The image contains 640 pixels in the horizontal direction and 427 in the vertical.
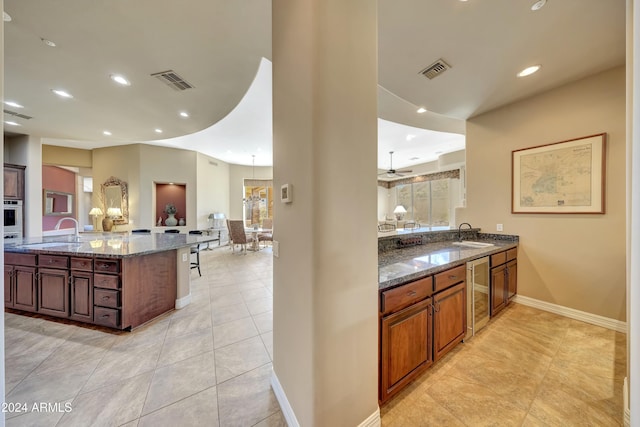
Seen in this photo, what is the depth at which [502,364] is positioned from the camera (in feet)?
6.59

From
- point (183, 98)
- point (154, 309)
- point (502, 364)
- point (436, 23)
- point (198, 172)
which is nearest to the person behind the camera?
point (436, 23)

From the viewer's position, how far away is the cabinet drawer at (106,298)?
2.49m

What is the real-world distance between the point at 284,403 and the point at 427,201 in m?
8.64

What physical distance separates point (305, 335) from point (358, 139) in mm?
1123

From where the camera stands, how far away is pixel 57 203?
6.46 metres

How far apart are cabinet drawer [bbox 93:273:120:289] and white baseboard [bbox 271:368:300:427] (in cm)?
201

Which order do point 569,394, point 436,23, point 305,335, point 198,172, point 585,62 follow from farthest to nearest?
point 198,172 < point 585,62 < point 436,23 < point 569,394 < point 305,335

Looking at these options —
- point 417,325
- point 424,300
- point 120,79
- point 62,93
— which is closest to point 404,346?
point 417,325

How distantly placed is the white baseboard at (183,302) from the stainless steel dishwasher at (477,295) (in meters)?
3.42

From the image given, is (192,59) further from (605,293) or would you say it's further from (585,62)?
(605,293)

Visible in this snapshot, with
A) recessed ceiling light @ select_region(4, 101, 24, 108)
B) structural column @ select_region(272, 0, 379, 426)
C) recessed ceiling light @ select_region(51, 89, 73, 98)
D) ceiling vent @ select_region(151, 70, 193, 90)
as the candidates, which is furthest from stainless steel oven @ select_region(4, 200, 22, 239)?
structural column @ select_region(272, 0, 379, 426)

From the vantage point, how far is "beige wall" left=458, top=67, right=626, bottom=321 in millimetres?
2529

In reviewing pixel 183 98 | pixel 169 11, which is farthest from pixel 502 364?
pixel 183 98

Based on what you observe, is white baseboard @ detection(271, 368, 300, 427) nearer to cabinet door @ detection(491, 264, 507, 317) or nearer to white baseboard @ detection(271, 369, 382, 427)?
white baseboard @ detection(271, 369, 382, 427)
